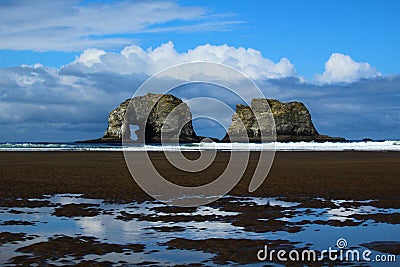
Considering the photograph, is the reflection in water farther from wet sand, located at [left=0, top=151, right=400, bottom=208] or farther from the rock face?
the rock face

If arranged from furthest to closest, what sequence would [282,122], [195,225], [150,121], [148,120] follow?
1. [150,121]
2. [282,122]
3. [148,120]
4. [195,225]

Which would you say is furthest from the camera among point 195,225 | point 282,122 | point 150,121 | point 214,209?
point 150,121

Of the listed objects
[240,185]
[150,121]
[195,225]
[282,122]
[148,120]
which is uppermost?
[148,120]

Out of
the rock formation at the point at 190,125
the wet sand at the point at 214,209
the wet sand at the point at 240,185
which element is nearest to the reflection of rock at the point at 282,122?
the rock formation at the point at 190,125

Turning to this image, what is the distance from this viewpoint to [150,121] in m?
148

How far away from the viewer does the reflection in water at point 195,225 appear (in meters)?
10.6

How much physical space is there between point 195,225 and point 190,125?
408 ft

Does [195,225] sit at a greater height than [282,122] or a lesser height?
lesser

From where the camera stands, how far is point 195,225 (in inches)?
517

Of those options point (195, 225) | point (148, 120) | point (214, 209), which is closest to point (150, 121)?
point (148, 120)

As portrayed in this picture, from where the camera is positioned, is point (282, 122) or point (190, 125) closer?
point (190, 125)

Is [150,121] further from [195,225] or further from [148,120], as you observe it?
[195,225]

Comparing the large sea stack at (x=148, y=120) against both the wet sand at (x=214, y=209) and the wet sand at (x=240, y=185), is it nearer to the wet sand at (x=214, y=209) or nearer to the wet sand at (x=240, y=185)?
the wet sand at (x=240, y=185)

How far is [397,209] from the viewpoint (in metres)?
15.5
